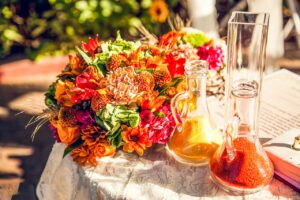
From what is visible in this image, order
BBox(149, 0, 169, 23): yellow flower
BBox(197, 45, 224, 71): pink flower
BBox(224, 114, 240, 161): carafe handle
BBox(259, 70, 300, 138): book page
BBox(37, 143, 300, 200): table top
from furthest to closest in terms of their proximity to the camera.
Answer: BBox(149, 0, 169, 23): yellow flower, BBox(197, 45, 224, 71): pink flower, BBox(259, 70, 300, 138): book page, BBox(37, 143, 300, 200): table top, BBox(224, 114, 240, 161): carafe handle

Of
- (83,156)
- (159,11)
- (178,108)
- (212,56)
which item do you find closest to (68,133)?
(83,156)

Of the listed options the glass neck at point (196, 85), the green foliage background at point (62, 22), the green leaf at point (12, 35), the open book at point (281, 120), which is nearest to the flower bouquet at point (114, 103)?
the glass neck at point (196, 85)

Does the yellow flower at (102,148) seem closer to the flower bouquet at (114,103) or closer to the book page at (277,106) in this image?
the flower bouquet at (114,103)

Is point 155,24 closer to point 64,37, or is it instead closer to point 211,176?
point 64,37

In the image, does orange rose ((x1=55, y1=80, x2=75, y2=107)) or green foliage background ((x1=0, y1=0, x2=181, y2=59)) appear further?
green foliage background ((x1=0, y1=0, x2=181, y2=59))

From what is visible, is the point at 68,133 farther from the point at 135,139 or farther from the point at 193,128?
the point at 193,128

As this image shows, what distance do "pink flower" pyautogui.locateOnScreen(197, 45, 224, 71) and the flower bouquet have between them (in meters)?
0.25

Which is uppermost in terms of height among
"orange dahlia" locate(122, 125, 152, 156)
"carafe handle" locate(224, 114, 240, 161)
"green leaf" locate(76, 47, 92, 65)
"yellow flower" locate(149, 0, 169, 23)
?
"green leaf" locate(76, 47, 92, 65)

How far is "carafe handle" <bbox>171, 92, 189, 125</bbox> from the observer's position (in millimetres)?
1239

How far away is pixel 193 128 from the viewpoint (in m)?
1.28

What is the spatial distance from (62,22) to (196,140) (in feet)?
9.54

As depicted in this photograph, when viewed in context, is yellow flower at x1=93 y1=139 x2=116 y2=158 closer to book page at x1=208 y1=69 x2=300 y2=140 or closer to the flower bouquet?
the flower bouquet

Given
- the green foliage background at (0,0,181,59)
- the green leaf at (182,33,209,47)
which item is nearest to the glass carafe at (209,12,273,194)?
the green leaf at (182,33,209,47)

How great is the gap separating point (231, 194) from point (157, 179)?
0.21 m
